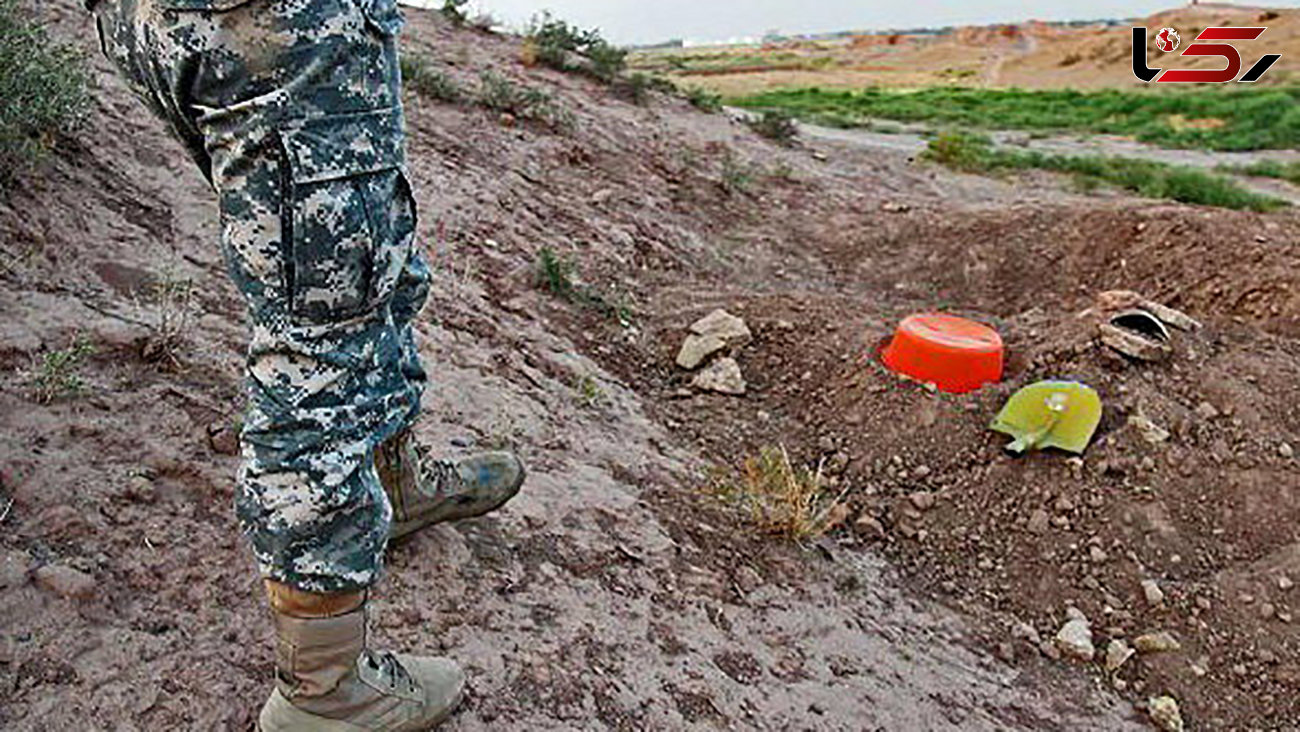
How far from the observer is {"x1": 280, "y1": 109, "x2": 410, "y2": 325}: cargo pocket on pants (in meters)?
1.37

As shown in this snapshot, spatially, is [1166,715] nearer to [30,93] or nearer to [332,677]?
[332,677]

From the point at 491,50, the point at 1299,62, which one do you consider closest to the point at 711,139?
the point at 491,50

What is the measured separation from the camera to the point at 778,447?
3.40m

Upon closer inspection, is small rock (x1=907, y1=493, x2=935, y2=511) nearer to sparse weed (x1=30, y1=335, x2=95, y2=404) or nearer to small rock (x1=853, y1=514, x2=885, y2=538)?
small rock (x1=853, y1=514, x2=885, y2=538)

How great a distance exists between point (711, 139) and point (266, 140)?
22.7ft

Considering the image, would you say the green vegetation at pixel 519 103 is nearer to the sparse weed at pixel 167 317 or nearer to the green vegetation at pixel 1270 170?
the sparse weed at pixel 167 317

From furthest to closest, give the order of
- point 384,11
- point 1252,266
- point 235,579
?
1. point 1252,266
2. point 235,579
3. point 384,11

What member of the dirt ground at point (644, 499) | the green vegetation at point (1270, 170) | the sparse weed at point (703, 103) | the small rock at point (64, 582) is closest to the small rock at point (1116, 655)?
the dirt ground at point (644, 499)

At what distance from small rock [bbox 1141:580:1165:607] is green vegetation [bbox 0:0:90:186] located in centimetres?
307

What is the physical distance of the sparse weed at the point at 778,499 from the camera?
8.87 ft

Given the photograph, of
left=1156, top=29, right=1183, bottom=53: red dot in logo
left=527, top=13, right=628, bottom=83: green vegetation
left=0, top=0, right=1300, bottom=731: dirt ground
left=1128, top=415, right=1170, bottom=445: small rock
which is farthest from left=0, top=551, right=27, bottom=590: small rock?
left=1156, top=29, right=1183, bottom=53: red dot in logo

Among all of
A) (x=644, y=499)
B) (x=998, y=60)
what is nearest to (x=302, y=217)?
(x=644, y=499)

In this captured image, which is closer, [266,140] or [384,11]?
[266,140]

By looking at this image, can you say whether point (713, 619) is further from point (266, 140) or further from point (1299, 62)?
point (1299, 62)
